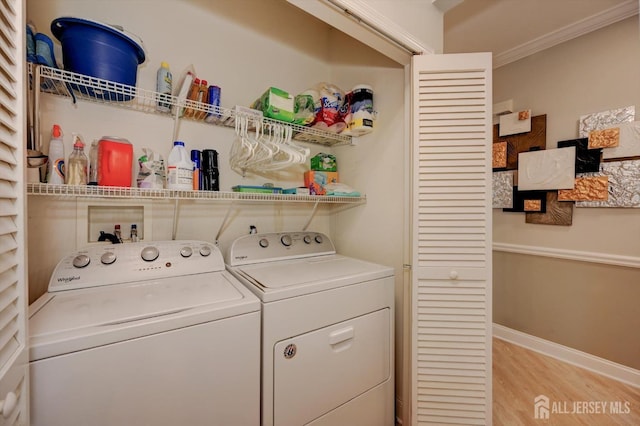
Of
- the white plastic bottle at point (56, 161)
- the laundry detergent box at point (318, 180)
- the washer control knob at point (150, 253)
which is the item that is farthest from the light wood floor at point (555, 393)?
the white plastic bottle at point (56, 161)

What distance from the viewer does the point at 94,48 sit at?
101cm

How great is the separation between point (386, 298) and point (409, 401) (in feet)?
2.07

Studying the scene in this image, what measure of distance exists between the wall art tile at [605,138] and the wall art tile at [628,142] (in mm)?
26

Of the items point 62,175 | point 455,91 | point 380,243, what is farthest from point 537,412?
point 62,175

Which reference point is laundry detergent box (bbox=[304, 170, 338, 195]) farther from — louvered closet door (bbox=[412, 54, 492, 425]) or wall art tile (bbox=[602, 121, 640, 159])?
wall art tile (bbox=[602, 121, 640, 159])

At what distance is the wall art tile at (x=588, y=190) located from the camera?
1.96 metres

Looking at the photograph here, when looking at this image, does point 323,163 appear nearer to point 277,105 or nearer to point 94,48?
point 277,105

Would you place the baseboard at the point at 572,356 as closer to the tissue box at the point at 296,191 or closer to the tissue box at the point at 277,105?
the tissue box at the point at 296,191

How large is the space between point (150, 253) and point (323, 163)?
1274mm

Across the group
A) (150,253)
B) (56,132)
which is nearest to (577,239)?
(150,253)

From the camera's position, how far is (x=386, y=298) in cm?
143

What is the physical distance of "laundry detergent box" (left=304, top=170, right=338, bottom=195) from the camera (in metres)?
1.75

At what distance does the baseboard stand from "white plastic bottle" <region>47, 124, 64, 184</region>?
357cm

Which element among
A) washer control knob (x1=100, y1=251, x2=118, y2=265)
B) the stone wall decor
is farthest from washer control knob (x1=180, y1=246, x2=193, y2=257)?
the stone wall decor
